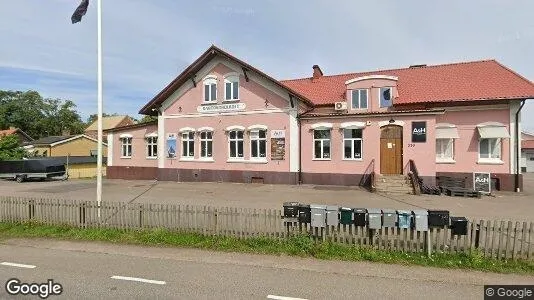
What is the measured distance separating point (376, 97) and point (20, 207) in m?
18.1

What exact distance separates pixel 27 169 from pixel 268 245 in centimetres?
2591

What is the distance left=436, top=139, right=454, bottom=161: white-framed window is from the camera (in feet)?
61.8

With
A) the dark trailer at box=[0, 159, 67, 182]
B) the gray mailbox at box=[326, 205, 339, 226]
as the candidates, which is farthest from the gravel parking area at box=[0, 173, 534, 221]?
the dark trailer at box=[0, 159, 67, 182]

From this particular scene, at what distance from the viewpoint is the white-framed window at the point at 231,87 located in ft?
69.8

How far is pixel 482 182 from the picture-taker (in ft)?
53.6

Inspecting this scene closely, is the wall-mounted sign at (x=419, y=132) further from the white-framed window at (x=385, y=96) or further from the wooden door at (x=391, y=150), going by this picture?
the white-framed window at (x=385, y=96)

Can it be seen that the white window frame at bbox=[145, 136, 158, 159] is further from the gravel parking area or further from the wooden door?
the wooden door

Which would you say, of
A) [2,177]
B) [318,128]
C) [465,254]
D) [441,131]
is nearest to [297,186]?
[318,128]

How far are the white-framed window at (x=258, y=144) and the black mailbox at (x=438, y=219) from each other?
1401cm

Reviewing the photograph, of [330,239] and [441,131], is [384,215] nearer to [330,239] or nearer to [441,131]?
[330,239]

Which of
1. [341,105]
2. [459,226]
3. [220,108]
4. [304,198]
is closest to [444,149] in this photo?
[341,105]

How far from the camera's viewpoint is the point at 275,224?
7.98m

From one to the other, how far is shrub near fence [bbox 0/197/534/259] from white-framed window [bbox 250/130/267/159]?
11913mm

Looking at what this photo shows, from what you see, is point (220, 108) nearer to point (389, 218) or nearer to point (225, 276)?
point (389, 218)
